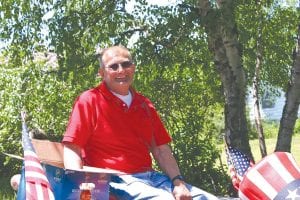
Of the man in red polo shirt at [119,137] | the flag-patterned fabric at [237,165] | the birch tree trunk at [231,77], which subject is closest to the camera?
the man in red polo shirt at [119,137]

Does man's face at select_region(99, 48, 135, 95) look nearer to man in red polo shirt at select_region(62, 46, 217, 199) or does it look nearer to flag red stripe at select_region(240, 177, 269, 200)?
man in red polo shirt at select_region(62, 46, 217, 199)

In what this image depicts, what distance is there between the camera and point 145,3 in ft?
26.1

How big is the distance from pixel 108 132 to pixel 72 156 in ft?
0.92

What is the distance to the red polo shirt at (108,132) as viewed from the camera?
3561 millimetres

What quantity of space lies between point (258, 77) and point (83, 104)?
260 inches

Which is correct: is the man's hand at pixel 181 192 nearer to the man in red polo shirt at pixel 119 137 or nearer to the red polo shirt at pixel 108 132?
the man in red polo shirt at pixel 119 137

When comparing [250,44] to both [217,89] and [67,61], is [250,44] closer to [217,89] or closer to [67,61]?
[217,89]

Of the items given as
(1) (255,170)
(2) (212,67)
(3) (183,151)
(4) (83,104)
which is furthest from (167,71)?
(1) (255,170)

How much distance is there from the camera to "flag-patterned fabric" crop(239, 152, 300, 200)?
2699 millimetres

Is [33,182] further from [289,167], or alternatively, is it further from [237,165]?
[237,165]

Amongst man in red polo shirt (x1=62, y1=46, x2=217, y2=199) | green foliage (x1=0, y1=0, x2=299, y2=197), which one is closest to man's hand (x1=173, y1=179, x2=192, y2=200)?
man in red polo shirt (x1=62, y1=46, x2=217, y2=199)

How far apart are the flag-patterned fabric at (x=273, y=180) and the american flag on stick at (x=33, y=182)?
91cm

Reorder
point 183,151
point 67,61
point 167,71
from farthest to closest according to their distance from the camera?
point 183,151
point 167,71
point 67,61

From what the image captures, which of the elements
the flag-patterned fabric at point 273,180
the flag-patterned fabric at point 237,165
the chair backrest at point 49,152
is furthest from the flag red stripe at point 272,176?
the flag-patterned fabric at point 237,165
